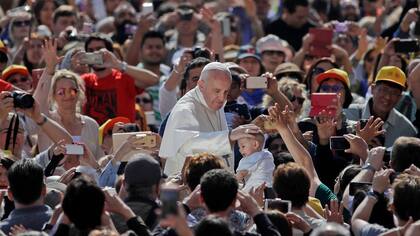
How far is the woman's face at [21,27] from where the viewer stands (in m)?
17.5

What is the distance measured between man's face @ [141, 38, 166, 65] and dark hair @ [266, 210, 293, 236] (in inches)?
290

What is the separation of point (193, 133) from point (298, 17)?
7486 mm

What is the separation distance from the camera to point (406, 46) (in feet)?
50.6

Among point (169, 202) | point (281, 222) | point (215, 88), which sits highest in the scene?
point (169, 202)

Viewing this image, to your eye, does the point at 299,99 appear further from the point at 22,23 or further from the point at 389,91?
the point at 22,23

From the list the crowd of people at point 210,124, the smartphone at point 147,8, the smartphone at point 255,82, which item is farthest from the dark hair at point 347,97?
the smartphone at point 147,8

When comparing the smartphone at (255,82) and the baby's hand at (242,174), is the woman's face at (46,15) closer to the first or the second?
the smartphone at (255,82)

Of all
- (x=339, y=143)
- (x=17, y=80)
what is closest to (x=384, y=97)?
(x=339, y=143)

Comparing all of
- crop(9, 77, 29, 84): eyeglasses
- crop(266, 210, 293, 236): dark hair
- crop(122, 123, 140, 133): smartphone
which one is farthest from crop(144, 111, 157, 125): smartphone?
crop(266, 210, 293, 236): dark hair

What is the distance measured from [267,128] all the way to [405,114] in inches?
103

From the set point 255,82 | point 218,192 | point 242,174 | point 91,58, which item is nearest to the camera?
point 218,192

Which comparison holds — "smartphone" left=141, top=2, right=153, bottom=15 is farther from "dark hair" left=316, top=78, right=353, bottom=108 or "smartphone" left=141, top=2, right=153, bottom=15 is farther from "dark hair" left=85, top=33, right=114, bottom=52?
"dark hair" left=316, top=78, right=353, bottom=108

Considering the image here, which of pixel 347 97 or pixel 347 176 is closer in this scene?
pixel 347 176

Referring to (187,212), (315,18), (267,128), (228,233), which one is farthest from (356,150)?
(315,18)
